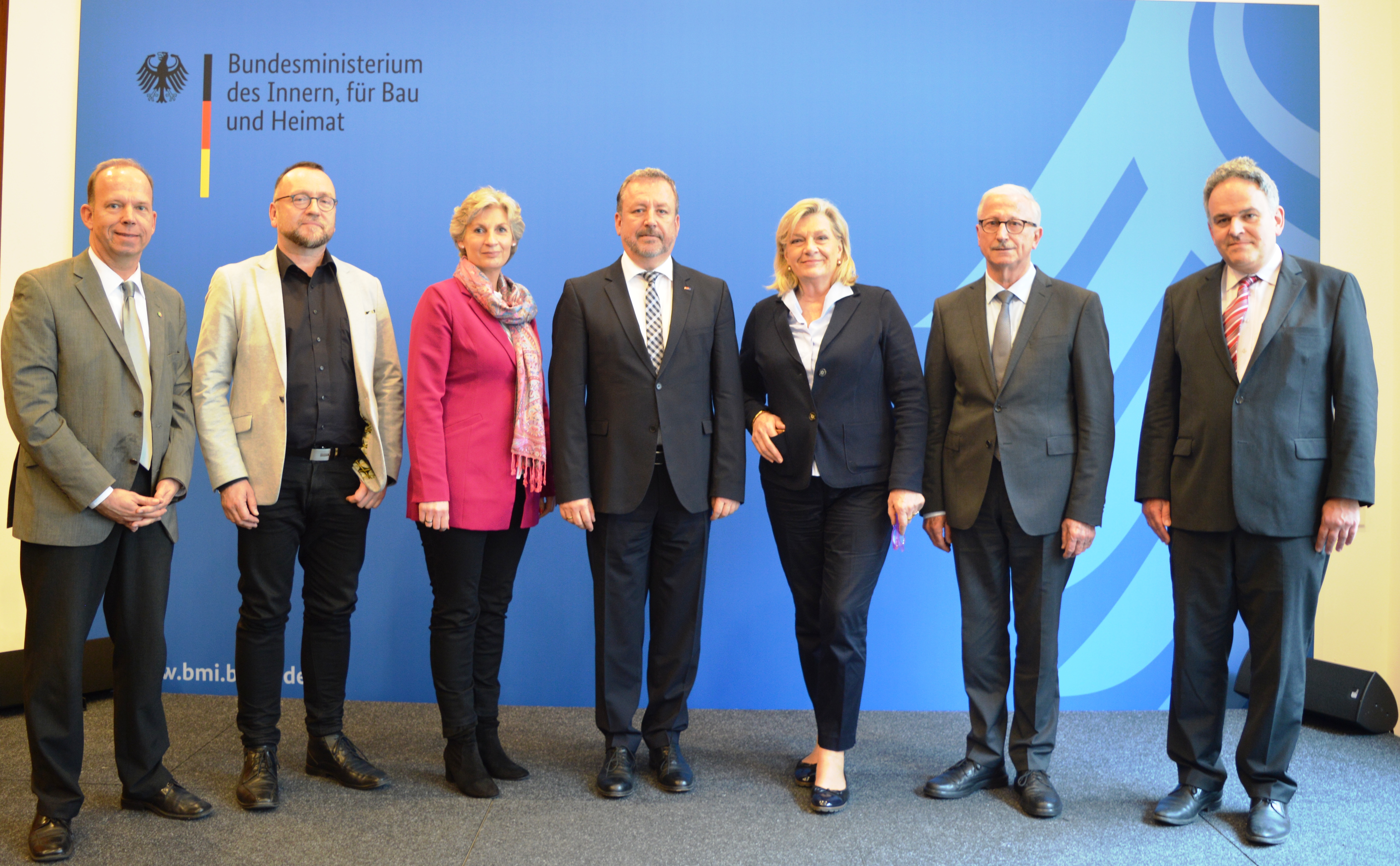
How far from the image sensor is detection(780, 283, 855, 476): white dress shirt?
2.76 m

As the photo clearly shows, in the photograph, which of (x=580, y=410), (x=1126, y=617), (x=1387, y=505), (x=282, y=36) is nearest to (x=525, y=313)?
(x=580, y=410)

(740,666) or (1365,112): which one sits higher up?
(1365,112)

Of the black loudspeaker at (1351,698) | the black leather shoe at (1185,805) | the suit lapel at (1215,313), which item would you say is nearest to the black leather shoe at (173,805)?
the black leather shoe at (1185,805)

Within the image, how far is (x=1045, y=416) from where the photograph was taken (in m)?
2.68

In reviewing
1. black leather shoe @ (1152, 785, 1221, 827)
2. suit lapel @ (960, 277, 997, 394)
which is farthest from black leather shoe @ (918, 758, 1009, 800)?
suit lapel @ (960, 277, 997, 394)

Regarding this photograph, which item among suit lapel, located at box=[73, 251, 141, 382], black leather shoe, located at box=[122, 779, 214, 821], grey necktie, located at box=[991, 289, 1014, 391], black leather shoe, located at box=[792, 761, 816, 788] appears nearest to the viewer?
suit lapel, located at box=[73, 251, 141, 382]

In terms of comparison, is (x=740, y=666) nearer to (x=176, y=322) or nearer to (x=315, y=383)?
(x=315, y=383)

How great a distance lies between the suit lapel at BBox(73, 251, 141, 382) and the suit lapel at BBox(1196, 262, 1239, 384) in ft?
10.1

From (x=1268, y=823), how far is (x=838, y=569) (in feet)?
4.47

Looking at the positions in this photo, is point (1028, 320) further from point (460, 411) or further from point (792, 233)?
point (460, 411)

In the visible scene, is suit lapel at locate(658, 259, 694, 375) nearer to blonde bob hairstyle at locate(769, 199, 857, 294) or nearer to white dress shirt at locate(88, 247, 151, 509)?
blonde bob hairstyle at locate(769, 199, 857, 294)

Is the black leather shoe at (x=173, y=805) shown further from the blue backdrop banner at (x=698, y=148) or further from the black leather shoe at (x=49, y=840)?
the blue backdrop banner at (x=698, y=148)

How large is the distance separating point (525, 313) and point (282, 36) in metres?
2.06

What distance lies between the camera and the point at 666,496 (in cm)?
276
